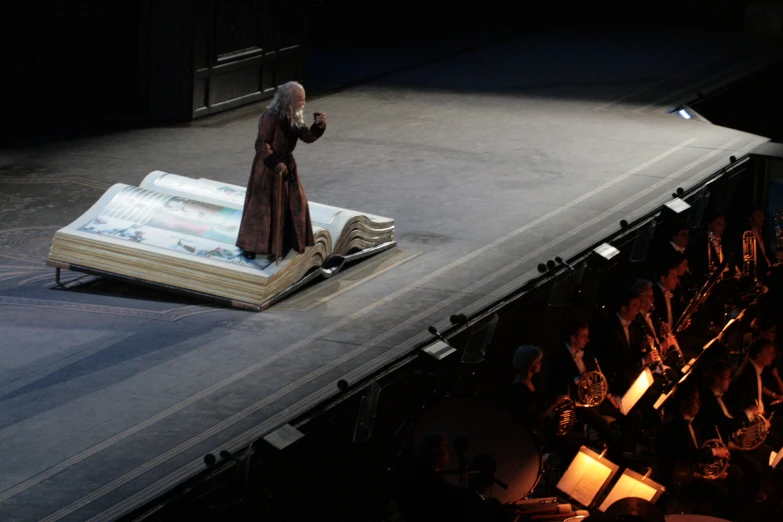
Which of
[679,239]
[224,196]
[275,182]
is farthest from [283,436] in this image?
[679,239]

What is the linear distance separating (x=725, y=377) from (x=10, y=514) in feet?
17.0

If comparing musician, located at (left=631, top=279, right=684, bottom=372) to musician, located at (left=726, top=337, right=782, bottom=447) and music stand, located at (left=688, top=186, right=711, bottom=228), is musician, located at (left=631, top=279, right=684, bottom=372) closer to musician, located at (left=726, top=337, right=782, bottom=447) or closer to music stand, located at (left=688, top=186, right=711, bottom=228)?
musician, located at (left=726, top=337, right=782, bottom=447)

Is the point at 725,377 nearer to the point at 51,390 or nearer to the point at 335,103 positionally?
the point at 51,390

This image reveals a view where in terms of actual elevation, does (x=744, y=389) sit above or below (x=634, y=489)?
below

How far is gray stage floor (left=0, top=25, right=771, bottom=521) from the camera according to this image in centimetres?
727

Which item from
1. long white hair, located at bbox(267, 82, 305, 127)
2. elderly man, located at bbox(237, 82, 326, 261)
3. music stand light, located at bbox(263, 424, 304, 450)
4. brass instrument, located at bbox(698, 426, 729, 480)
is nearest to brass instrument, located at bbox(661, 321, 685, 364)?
brass instrument, located at bbox(698, 426, 729, 480)

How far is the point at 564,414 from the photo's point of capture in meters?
8.20

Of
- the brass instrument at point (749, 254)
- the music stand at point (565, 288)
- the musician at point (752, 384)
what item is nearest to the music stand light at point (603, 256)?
the music stand at point (565, 288)

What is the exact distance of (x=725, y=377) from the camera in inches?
354

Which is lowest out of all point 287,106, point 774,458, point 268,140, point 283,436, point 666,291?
point 774,458

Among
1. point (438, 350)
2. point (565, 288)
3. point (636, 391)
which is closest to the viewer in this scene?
point (438, 350)

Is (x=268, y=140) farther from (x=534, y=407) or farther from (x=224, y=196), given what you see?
(x=534, y=407)

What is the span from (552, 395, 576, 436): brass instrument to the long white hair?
2980 mm

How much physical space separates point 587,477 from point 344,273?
11.4 ft
